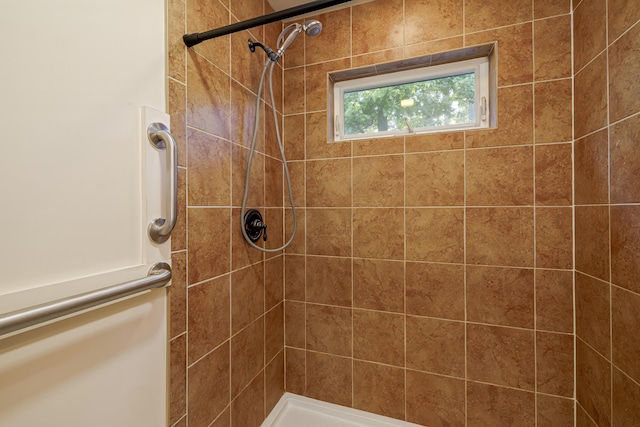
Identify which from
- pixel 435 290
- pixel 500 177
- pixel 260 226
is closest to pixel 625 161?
pixel 500 177

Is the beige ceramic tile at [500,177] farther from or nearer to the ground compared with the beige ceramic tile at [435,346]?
farther from the ground

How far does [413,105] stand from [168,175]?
1267 mm

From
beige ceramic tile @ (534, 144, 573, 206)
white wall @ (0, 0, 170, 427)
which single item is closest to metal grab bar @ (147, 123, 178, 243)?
white wall @ (0, 0, 170, 427)

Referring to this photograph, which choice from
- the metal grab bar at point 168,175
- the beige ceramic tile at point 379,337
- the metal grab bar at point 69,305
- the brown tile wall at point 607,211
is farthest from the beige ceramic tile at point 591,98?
the metal grab bar at point 69,305

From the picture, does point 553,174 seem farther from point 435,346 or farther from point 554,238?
point 435,346

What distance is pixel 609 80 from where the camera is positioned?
2.93 ft

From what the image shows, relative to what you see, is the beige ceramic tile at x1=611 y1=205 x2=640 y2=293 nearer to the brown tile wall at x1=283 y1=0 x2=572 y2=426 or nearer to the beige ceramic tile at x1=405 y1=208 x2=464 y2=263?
the brown tile wall at x1=283 y1=0 x2=572 y2=426

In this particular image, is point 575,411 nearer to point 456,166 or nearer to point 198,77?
point 456,166

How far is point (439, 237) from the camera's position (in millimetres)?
1259

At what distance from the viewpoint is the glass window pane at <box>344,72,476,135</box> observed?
1325 mm

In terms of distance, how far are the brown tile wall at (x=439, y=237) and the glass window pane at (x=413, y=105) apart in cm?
15

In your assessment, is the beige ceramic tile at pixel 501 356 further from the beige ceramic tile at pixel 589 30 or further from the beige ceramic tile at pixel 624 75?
the beige ceramic tile at pixel 589 30

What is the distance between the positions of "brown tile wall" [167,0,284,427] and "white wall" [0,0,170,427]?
0.26ft

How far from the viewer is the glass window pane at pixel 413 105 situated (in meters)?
1.33
